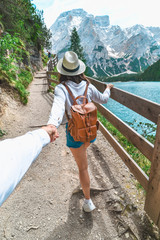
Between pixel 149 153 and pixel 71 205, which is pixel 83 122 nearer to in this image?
pixel 149 153

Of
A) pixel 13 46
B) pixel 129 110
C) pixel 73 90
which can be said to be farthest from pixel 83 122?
pixel 129 110

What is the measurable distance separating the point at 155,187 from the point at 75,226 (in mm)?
1274

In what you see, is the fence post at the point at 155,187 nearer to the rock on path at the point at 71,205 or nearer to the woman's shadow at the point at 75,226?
the rock on path at the point at 71,205

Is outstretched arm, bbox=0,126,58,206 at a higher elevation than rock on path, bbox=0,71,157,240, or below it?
higher

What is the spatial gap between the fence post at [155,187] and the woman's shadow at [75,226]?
0.89 meters

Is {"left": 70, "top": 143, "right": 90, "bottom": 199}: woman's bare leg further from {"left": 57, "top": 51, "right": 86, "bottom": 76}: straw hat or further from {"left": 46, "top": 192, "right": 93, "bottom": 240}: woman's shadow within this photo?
{"left": 57, "top": 51, "right": 86, "bottom": 76}: straw hat

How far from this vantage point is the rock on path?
2121 mm

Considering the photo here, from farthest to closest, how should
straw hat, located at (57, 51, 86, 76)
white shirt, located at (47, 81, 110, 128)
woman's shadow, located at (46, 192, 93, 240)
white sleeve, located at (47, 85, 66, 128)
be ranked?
1. woman's shadow, located at (46, 192, 93, 240)
2. straw hat, located at (57, 51, 86, 76)
3. white shirt, located at (47, 81, 110, 128)
4. white sleeve, located at (47, 85, 66, 128)

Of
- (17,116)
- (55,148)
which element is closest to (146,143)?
(55,148)

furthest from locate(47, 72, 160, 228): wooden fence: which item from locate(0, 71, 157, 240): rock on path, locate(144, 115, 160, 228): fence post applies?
locate(0, 71, 157, 240): rock on path

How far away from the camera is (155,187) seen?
1.91 meters

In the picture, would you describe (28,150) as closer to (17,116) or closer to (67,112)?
(67,112)

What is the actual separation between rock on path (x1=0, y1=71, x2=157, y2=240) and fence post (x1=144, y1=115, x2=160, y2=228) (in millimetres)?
298

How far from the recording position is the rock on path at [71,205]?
212cm
